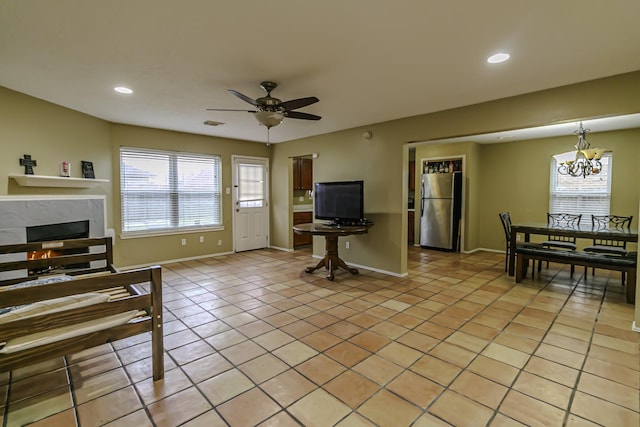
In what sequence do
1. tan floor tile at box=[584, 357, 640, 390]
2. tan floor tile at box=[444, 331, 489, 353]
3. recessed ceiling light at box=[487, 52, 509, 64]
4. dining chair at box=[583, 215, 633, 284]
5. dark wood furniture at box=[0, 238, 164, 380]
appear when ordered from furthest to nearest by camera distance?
dining chair at box=[583, 215, 633, 284]
tan floor tile at box=[444, 331, 489, 353]
recessed ceiling light at box=[487, 52, 509, 64]
tan floor tile at box=[584, 357, 640, 390]
dark wood furniture at box=[0, 238, 164, 380]

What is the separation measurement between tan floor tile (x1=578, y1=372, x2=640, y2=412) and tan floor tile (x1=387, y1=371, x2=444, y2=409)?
958mm

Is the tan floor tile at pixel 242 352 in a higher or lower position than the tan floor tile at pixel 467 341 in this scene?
lower

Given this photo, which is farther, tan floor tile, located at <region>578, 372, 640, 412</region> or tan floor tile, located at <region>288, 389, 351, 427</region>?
tan floor tile, located at <region>578, 372, 640, 412</region>

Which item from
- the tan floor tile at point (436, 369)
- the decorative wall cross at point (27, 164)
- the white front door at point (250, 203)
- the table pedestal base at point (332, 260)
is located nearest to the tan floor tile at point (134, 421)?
the tan floor tile at point (436, 369)

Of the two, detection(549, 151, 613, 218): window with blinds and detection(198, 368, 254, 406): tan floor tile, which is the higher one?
detection(549, 151, 613, 218): window with blinds

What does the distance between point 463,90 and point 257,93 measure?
220 cm

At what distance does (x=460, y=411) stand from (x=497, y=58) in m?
2.57

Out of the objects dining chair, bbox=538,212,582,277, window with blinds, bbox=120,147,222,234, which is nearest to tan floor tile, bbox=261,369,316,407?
window with blinds, bbox=120,147,222,234

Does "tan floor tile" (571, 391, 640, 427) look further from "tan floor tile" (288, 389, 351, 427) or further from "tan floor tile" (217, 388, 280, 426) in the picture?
"tan floor tile" (217, 388, 280, 426)

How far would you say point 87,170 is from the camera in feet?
13.6

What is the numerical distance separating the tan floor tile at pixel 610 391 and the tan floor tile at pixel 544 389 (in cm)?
14

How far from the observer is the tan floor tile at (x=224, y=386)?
1876mm

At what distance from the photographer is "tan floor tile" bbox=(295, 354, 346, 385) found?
207 centimetres

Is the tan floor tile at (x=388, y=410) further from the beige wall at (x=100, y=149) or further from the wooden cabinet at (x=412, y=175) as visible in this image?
the wooden cabinet at (x=412, y=175)
